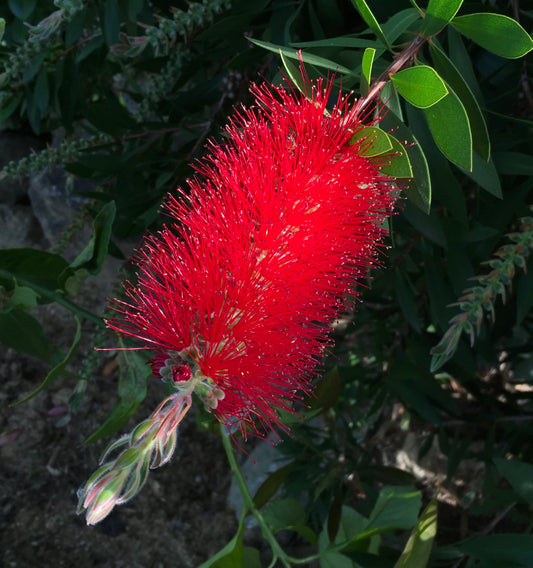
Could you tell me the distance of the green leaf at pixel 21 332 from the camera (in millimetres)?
1087

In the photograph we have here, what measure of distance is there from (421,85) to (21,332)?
0.80 m

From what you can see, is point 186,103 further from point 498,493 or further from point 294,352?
point 498,493

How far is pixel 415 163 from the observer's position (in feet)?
2.53

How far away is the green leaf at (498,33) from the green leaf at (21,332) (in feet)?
2.69

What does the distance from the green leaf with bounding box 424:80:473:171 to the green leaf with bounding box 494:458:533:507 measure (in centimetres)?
74

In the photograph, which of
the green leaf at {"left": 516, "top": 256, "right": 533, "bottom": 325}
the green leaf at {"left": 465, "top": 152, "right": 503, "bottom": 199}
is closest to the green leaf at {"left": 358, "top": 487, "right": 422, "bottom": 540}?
the green leaf at {"left": 516, "top": 256, "right": 533, "bottom": 325}

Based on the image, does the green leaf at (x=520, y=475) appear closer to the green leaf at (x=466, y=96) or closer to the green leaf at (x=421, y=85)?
the green leaf at (x=466, y=96)

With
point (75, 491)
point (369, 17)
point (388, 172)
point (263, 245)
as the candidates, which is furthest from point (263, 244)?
point (75, 491)

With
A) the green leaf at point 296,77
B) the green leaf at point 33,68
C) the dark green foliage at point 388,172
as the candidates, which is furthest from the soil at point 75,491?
the green leaf at point 296,77

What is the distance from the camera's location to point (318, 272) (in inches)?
32.7

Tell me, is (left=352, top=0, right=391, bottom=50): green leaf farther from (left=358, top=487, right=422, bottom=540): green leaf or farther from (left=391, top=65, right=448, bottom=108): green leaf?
(left=358, top=487, right=422, bottom=540): green leaf

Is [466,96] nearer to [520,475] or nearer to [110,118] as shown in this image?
[520,475]

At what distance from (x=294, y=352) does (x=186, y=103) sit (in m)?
0.79

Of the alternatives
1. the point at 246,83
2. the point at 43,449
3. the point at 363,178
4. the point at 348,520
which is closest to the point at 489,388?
the point at 348,520
